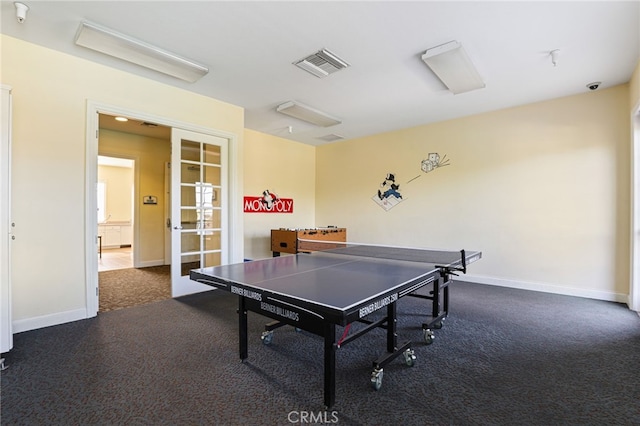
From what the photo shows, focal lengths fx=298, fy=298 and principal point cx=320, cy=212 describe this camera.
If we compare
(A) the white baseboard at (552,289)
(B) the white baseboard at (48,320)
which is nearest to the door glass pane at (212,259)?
(B) the white baseboard at (48,320)

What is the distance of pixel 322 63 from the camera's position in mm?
3221

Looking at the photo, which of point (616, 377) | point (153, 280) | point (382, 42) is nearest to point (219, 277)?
point (382, 42)

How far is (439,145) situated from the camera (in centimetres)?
528

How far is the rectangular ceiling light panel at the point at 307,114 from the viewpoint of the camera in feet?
14.5

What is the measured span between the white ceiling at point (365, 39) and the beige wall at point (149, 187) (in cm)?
320

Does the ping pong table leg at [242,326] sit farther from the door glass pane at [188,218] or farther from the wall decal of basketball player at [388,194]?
the wall decal of basketball player at [388,194]

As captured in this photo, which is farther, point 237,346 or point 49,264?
point 49,264

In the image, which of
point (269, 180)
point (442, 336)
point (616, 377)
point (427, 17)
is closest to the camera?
point (616, 377)

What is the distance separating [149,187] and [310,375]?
605cm

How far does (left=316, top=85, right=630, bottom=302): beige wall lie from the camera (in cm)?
387

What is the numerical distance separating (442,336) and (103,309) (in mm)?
3738

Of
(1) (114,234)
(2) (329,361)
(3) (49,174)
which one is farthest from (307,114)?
(1) (114,234)

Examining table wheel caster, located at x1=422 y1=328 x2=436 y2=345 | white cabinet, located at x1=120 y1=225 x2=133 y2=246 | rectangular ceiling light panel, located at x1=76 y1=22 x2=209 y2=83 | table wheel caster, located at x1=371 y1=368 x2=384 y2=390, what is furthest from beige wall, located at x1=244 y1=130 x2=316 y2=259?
white cabinet, located at x1=120 y1=225 x2=133 y2=246

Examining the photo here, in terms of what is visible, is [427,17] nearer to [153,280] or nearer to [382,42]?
[382,42]
